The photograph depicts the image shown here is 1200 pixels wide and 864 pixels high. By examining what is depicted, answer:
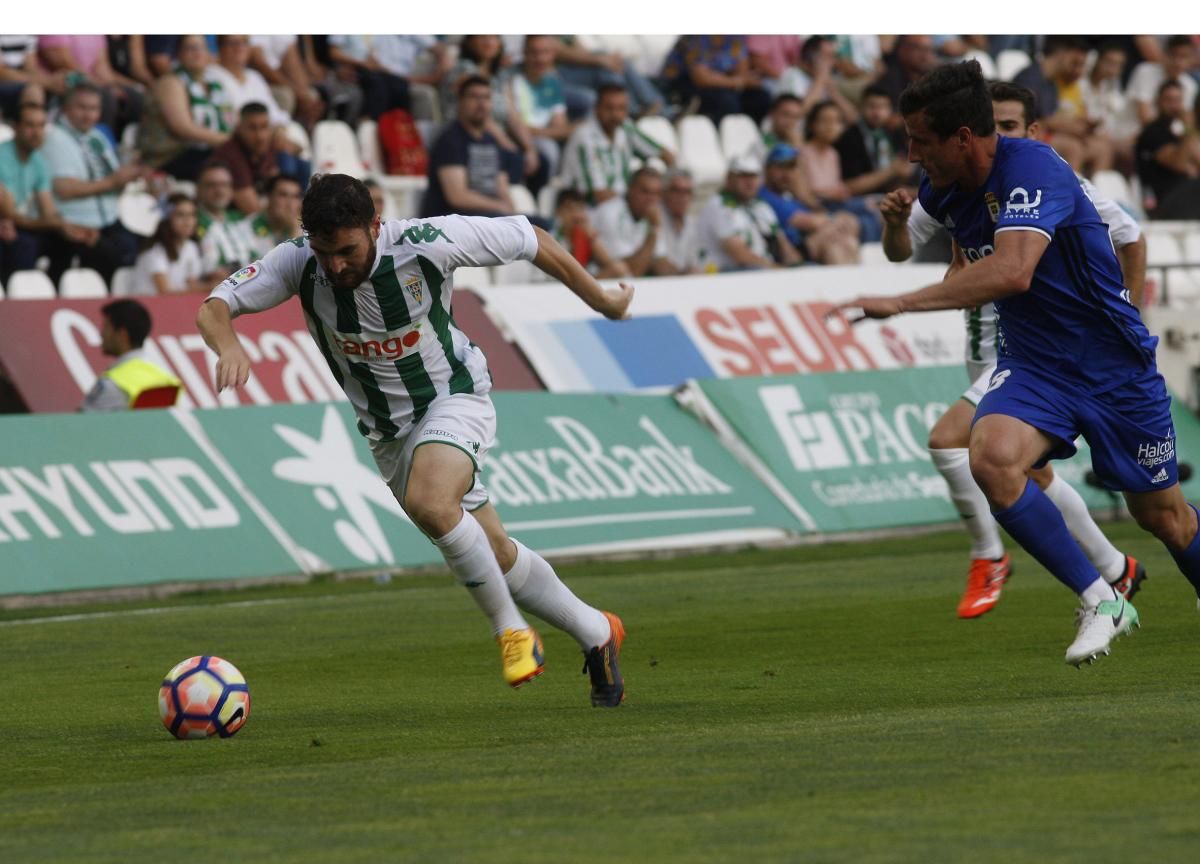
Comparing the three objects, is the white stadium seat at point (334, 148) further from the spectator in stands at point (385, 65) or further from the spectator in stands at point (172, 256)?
the spectator in stands at point (172, 256)

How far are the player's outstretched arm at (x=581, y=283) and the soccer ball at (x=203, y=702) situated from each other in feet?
6.51

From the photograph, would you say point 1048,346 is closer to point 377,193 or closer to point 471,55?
point 377,193

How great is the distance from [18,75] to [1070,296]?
11649mm

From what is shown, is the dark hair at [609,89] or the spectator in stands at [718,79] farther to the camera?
the spectator in stands at [718,79]

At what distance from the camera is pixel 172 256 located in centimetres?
1725

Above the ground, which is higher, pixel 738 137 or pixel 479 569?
pixel 479 569

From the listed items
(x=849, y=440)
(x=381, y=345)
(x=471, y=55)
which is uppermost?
(x=381, y=345)

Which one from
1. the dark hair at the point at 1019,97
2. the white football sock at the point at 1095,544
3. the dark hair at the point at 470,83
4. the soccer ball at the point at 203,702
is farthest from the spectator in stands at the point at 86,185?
the soccer ball at the point at 203,702

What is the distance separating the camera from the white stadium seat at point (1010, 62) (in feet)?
83.2

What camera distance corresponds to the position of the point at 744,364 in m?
19.1

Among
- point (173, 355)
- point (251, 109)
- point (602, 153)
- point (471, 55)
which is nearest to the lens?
point (173, 355)

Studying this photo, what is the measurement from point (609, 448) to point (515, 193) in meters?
3.93

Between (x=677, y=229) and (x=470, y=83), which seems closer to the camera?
(x=470, y=83)

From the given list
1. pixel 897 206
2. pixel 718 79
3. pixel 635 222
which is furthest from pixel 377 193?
pixel 897 206
